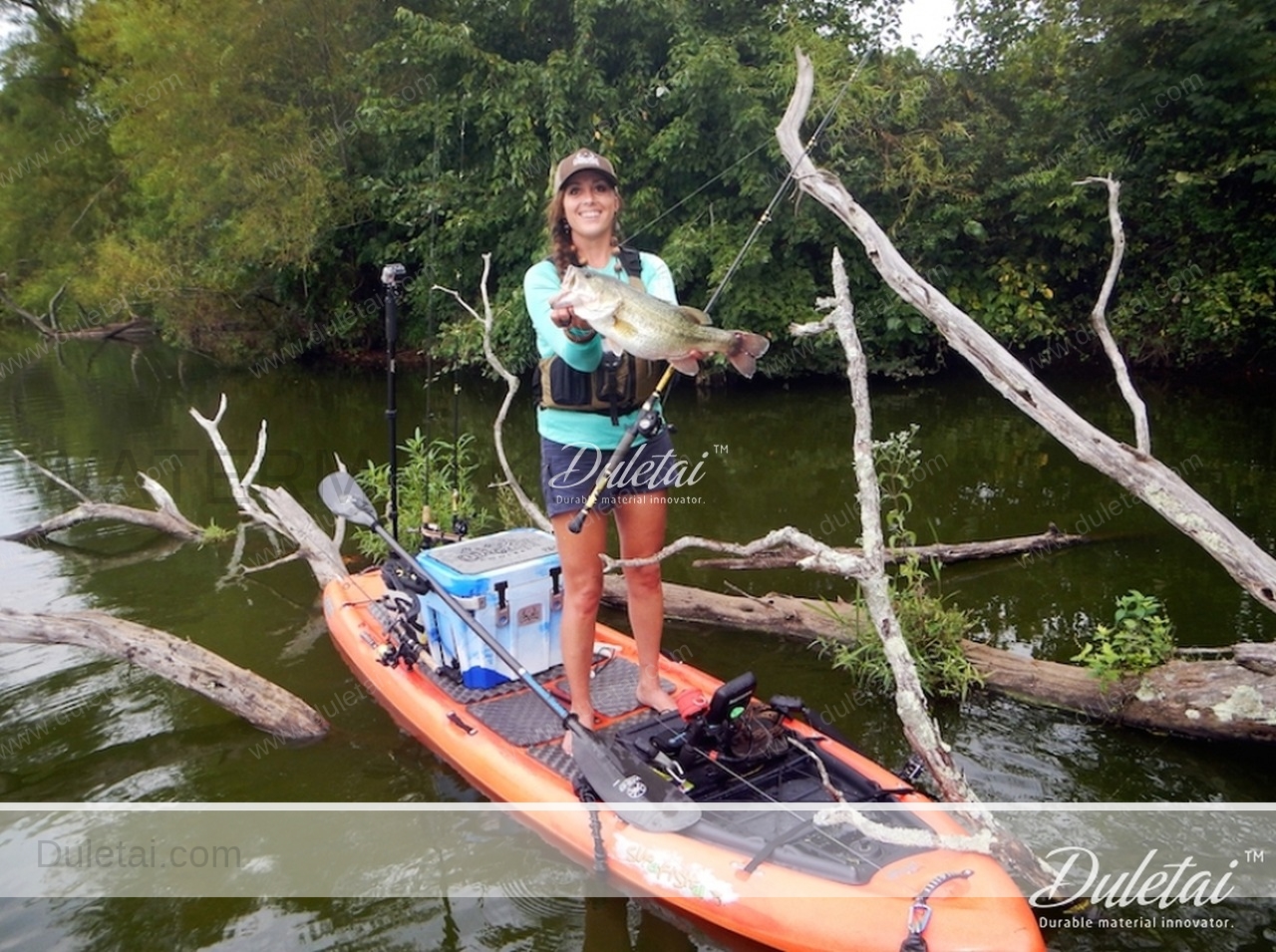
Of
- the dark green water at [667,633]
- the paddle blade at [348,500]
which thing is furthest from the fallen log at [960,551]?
the paddle blade at [348,500]

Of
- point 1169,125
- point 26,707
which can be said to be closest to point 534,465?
point 26,707

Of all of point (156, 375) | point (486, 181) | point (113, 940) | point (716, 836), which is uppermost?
point (486, 181)

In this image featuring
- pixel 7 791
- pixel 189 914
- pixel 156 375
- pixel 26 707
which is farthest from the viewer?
pixel 156 375

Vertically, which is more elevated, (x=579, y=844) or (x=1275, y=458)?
(x=1275, y=458)

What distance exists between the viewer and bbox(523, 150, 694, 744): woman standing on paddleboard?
11.3ft

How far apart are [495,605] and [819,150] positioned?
1157 cm

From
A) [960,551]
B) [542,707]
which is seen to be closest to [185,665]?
[542,707]

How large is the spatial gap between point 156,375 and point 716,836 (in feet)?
69.4

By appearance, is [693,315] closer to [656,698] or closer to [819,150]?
[656,698]

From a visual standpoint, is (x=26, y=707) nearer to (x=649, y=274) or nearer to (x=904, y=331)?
(x=649, y=274)

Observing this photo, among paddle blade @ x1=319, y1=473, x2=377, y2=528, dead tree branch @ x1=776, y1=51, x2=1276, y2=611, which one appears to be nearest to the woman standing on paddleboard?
paddle blade @ x1=319, y1=473, x2=377, y2=528

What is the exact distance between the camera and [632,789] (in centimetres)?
339

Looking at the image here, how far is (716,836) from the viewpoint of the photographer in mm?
3246

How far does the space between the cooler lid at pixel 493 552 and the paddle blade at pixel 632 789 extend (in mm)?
1190
